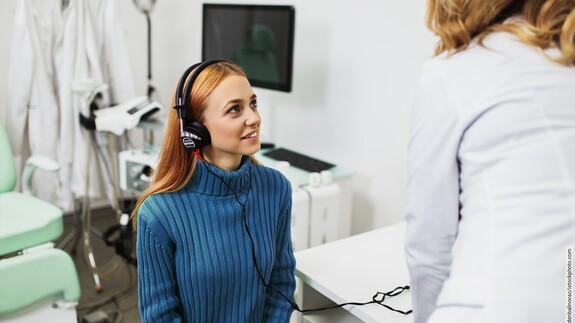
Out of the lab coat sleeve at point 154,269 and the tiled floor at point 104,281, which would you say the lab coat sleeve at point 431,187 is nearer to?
the lab coat sleeve at point 154,269

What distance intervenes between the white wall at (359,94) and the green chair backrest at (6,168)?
1058 millimetres

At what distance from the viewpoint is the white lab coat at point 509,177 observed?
30.3 inches

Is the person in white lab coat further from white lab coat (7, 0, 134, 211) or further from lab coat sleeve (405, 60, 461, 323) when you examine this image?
white lab coat (7, 0, 134, 211)

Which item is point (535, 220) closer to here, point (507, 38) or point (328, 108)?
point (507, 38)

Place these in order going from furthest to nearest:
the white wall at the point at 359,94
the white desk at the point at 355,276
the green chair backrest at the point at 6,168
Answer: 1. the green chair backrest at the point at 6,168
2. the white wall at the point at 359,94
3. the white desk at the point at 355,276

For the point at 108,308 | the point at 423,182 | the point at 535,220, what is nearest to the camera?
the point at 535,220

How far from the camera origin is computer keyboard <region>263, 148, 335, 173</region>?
7.63ft

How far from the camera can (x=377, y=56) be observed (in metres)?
2.26

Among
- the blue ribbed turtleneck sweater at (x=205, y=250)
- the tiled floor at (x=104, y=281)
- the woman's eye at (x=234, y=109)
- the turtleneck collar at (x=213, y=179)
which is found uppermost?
the woman's eye at (x=234, y=109)

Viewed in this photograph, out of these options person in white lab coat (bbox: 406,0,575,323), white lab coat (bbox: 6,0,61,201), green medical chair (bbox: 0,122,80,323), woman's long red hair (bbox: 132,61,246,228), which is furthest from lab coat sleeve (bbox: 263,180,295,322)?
white lab coat (bbox: 6,0,61,201)

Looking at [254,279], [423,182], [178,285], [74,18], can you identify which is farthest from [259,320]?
[74,18]

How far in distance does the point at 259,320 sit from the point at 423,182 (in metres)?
0.63

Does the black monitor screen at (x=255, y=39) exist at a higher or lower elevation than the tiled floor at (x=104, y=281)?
higher

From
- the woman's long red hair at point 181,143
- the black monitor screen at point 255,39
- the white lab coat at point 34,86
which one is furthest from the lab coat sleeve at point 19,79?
the woman's long red hair at point 181,143
